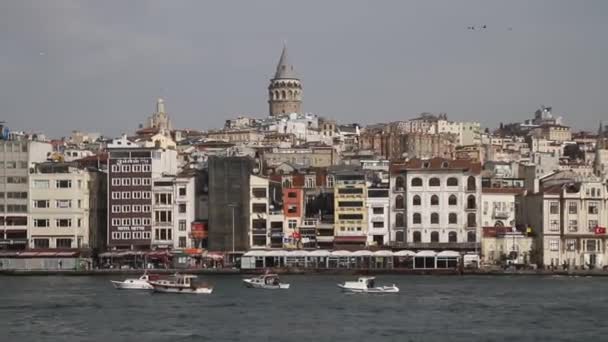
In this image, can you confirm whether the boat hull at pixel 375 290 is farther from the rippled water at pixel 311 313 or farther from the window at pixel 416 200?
the window at pixel 416 200

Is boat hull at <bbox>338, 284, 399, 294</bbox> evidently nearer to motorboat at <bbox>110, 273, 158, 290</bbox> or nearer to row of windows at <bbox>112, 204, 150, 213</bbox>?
motorboat at <bbox>110, 273, 158, 290</bbox>

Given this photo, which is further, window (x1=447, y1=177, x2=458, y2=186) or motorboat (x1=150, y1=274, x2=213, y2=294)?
window (x1=447, y1=177, x2=458, y2=186)

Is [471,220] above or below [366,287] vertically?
above

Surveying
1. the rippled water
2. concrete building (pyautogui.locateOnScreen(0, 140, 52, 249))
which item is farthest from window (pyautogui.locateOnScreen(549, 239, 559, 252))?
concrete building (pyautogui.locateOnScreen(0, 140, 52, 249))

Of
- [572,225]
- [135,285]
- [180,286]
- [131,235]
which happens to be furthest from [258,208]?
[572,225]

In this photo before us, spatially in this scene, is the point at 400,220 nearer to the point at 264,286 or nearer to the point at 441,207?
the point at 441,207

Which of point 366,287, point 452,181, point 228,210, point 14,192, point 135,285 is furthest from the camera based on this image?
point 14,192
